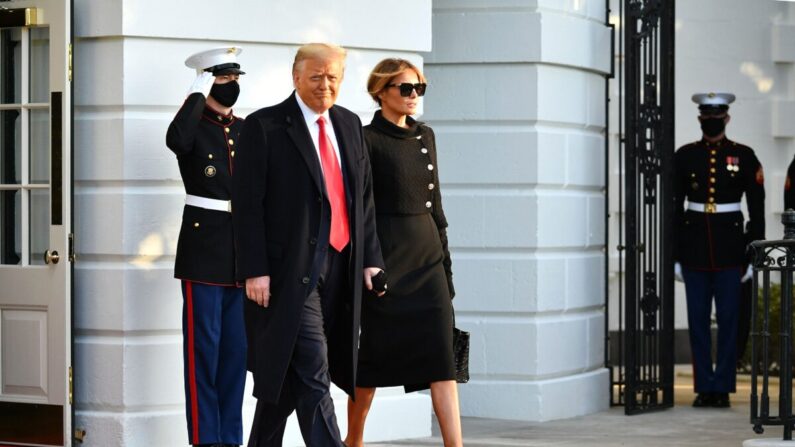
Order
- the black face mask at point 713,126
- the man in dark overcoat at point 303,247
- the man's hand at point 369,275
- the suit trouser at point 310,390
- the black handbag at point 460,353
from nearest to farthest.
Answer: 1. the suit trouser at point 310,390
2. the man in dark overcoat at point 303,247
3. the man's hand at point 369,275
4. the black handbag at point 460,353
5. the black face mask at point 713,126

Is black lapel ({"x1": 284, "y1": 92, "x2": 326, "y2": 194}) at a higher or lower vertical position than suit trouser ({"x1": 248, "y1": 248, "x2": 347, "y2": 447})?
higher

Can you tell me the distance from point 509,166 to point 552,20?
0.88 m

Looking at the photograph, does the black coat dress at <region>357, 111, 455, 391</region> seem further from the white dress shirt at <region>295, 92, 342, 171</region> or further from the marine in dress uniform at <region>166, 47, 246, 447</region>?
the marine in dress uniform at <region>166, 47, 246, 447</region>

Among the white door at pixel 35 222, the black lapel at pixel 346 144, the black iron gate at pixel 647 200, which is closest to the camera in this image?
the black lapel at pixel 346 144

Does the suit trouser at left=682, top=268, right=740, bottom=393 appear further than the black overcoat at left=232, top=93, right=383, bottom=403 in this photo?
Yes

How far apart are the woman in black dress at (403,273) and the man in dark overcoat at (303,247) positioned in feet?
1.55

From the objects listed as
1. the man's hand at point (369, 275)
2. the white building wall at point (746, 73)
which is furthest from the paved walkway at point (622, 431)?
the white building wall at point (746, 73)

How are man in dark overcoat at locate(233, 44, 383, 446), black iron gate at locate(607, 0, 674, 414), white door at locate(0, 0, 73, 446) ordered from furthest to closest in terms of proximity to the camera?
black iron gate at locate(607, 0, 674, 414) → white door at locate(0, 0, 73, 446) → man in dark overcoat at locate(233, 44, 383, 446)

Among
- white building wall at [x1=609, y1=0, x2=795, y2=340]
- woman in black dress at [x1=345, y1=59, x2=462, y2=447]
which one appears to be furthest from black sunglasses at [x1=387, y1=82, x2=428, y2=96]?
white building wall at [x1=609, y1=0, x2=795, y2=340]

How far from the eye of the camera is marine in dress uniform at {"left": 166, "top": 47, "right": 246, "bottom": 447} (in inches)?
322

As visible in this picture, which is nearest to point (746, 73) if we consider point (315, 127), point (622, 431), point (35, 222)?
point (622, 431)

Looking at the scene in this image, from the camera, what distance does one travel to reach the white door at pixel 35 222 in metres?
8.57

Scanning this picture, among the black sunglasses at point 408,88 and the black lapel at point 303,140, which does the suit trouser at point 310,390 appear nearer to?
the black lapel at point 303,140

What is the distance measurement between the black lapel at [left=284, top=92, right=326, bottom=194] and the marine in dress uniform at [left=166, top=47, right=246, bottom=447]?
4.22ft
